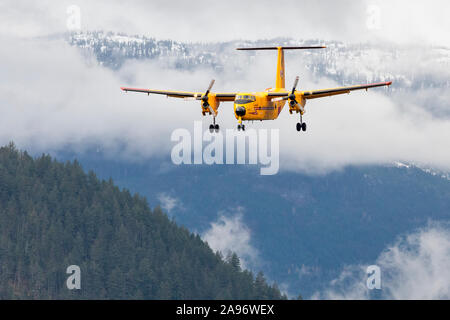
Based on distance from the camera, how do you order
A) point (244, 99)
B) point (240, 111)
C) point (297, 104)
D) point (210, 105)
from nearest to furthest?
point (240, 111) < point (244, 99) < point (297, 104) < point (210, 105)

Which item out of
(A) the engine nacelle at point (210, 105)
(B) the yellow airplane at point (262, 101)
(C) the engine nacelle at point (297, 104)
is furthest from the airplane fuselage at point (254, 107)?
(A) the engine nacelle at point (210, 105)

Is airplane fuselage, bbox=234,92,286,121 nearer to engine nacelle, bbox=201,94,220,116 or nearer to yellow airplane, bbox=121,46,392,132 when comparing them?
yellow airplane, bbox=121,46,392,132

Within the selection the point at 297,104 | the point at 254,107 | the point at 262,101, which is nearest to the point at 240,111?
the point at 254,107

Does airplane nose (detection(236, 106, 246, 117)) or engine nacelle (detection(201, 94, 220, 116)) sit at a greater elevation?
engine nacelle (detection(201, 94, 220, 116))

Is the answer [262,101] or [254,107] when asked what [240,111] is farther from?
[262,101]

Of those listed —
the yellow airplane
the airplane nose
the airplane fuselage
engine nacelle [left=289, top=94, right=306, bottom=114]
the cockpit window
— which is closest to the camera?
the airplane nose

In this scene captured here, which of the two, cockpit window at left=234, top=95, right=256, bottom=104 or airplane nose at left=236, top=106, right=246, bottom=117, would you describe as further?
cockpit window at left=234, top=95, right=256, bottom=104

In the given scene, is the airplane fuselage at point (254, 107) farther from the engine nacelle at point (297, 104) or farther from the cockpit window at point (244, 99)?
the engine nacelle at point (297, 104)

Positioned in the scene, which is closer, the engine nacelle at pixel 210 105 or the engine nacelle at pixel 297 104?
the engine nacelle at pixel 297 104

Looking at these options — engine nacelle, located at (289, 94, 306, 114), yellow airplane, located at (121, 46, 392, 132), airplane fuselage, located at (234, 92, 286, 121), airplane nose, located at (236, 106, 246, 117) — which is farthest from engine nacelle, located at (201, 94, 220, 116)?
engine nacelle, located at (289, 94, 306, 114)

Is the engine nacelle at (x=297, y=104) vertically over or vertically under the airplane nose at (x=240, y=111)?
over

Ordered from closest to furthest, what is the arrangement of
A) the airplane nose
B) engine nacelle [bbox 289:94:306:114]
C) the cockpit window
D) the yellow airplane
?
the airplane nose, the yellow airplane, the cockpit window, engine nacelle [bbox 289:94:306:114]
